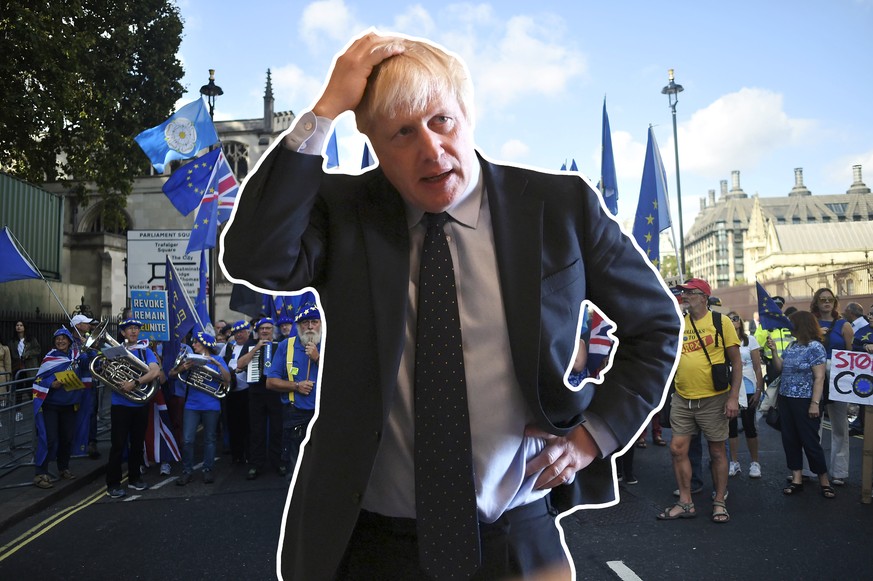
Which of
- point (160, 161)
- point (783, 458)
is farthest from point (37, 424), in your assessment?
point (783, 458)

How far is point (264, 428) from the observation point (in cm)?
905

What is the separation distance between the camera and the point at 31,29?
15.6 meters

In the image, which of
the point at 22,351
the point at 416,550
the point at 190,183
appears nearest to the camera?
the point at 416,550

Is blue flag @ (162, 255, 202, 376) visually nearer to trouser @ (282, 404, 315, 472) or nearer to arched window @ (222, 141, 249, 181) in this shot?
trouser @ (282, 404, 315, 472)

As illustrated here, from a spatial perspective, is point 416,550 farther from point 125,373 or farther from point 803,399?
point 125,373

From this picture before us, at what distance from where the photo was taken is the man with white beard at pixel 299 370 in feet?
25.9

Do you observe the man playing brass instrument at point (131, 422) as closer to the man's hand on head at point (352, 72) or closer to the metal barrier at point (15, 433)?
the metal barrier at point (15, 433)

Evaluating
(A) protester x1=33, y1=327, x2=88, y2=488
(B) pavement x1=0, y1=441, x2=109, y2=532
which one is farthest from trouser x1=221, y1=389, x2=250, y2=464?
(A) protester x1=33, y1=327, x2=88, y2=488

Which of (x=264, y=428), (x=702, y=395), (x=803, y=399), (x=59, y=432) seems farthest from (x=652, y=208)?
(x=59, y=432)

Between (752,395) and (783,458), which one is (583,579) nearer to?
(752,395)

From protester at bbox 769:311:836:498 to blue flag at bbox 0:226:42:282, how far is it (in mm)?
9479

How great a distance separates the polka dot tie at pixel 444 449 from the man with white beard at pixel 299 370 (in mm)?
6319

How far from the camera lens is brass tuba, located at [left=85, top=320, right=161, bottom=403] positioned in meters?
8.07

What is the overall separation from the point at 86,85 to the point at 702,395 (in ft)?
60.2
